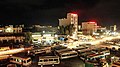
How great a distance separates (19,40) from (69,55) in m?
8.79

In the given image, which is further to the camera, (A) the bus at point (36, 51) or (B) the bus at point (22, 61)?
(A) the bus at point (36, 51)

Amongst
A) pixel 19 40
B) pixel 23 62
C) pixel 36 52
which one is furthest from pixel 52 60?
pixel 19 40

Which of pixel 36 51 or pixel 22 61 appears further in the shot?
pixel 36 51

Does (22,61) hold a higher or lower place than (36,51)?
lower

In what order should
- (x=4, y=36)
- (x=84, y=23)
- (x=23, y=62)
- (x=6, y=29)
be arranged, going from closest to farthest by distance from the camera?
(x=23, y=62)
(x=4, y=36)
(x=6, y=29)
(x=84, y=23)

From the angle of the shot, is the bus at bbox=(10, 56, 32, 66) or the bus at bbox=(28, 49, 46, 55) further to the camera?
the bus at bbox=(28, 49, 46, 55)

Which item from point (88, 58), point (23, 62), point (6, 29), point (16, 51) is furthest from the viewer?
point (6, 29)

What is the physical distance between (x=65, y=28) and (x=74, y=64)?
1833cm

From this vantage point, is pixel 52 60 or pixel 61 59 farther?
pixel 61 59

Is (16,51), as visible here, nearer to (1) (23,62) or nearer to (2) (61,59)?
(1) (23,62)

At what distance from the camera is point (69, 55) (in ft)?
44.7

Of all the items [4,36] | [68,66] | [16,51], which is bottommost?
[68,66]

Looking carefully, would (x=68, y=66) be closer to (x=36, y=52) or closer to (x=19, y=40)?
(x=36, y=52)

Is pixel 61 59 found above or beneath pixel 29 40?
beneath
